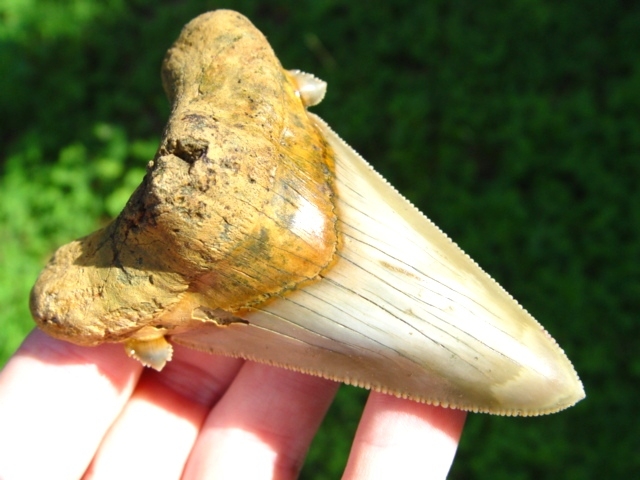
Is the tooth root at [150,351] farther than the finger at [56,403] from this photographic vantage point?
No

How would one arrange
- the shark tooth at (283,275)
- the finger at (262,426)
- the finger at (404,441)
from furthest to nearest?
the finger at (262,426)
the finger at (404,441)
the shark tooth at (283,275)

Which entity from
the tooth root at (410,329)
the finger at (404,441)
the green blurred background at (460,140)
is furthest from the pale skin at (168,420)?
the green blurred background at (460,140)

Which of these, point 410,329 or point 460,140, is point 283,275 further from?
point 460,140

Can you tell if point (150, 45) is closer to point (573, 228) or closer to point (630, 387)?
point (573, 228)

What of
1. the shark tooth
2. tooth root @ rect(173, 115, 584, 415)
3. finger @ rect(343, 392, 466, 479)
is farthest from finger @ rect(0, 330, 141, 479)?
finger @ rect(343, 392, 466, 479)

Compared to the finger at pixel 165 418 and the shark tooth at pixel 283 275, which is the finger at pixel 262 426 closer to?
the finger at pixel 165 418

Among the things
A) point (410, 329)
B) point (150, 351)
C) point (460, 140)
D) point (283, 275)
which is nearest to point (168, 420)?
point (150, 351)

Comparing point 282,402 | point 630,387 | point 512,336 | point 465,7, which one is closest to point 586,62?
point 465,7

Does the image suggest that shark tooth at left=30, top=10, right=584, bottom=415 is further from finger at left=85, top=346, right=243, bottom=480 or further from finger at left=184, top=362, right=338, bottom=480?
finger at left=85, top=346, right=243, bottom=480
